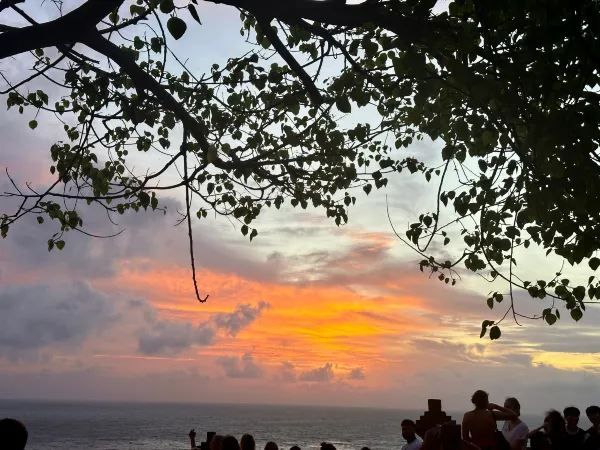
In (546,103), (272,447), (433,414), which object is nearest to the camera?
(546,103)

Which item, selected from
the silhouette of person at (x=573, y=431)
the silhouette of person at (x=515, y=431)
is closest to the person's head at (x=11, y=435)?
the silhouette of person at (x=515, y=431)

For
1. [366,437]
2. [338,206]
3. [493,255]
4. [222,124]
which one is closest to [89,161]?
[222,124]

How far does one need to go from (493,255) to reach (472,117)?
7.31ft

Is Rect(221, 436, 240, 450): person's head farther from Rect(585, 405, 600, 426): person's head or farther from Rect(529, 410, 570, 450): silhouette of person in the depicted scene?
Rect(585, 405, 600, 426): person's head

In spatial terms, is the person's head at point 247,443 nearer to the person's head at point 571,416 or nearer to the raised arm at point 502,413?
the raised arm at point 502,413

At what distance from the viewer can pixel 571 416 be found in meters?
10.5

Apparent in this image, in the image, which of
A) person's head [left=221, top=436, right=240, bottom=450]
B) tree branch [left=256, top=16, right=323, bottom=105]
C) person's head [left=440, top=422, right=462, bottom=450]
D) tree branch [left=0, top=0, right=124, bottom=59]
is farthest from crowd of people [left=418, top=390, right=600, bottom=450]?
tree branch [left=0, top=0, right=124, bottom=59]

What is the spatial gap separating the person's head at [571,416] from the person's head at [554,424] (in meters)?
0.83

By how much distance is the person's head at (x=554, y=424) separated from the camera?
31.4ft

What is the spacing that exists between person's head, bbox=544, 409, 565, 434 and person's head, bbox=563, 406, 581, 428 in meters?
0.83

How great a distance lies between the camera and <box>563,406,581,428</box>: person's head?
1039cm

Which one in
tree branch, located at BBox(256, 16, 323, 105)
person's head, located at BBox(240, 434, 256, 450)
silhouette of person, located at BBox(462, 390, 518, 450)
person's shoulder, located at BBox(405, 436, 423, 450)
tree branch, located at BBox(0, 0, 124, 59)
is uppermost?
tree branch, located at BBox(256, 16, 323, 105)

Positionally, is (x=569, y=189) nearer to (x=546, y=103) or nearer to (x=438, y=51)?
(x=546, y=103)

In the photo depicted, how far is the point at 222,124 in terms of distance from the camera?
958 cm
